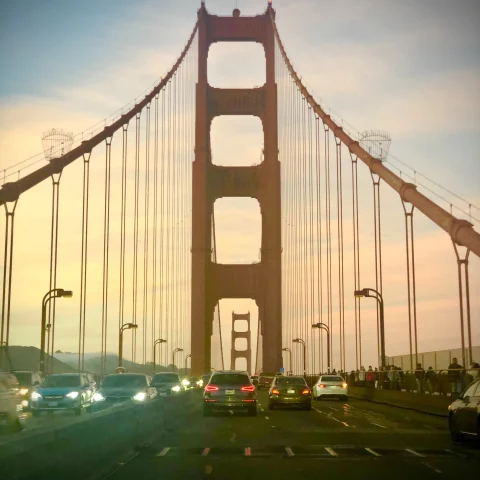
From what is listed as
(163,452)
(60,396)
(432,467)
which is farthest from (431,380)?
(432,467)

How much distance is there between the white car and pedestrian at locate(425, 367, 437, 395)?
36.2ft

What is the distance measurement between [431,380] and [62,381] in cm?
1381

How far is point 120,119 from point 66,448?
4105 cm

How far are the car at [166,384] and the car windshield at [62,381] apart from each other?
1343 cm

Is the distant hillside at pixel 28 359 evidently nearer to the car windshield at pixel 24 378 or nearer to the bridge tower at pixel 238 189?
the bridge tower at pixel 238 189

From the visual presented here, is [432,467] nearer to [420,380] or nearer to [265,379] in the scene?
[420,380]

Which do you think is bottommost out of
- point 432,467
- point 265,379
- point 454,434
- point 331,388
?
point 432,467

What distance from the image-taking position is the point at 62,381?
31.3 meters

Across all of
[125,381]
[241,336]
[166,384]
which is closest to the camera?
[125,381]

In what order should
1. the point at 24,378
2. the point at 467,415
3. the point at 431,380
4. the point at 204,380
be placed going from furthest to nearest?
1. the point at 204,380
2. the point at 24,378
3. the point at 431,380
4. the point at 467,415

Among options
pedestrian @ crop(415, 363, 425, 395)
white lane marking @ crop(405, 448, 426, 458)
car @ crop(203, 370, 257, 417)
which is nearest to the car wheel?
white lane marking @ crop(405, 448, 426, 458)

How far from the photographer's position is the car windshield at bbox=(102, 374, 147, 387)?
3180cm

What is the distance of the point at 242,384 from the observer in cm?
3080

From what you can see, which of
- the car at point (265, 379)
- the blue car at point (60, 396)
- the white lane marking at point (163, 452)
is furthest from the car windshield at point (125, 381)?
the car at point (265, 379)
